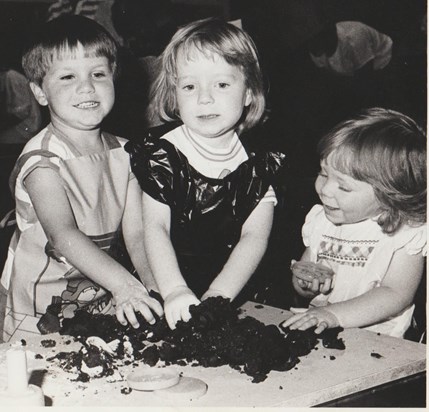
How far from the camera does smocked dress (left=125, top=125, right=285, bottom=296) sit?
1.34 meters

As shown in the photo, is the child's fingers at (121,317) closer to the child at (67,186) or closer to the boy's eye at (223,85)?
the child at (67,186)

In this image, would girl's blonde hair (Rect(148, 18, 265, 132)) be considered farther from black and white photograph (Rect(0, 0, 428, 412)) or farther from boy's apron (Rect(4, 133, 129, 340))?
boy's apron (Rect(4, 133, 129, 340))

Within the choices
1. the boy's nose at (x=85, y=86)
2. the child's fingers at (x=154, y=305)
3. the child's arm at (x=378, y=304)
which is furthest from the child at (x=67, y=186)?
the child's arm at (x=378, y=304)

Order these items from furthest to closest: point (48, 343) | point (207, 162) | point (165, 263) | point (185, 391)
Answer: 1. point (207, 162)
2. point (165, 263)
3. point (48, 343)
4. point (185, 391)

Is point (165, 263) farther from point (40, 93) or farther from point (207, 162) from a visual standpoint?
point (40, 93)

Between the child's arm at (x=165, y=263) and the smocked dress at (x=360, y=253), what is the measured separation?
1.24 ft

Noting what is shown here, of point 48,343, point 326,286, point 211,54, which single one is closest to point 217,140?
point 211,54

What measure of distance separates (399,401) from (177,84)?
684 mm

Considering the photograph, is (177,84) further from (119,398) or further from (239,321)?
(119,398)

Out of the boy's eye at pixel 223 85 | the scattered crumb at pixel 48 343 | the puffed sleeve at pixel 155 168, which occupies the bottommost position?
the scattered crumb at pixel 48 343

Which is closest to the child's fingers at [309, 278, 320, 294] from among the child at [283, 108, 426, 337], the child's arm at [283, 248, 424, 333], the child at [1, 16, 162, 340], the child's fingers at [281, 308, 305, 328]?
the child at [283, 108, 426, 337]

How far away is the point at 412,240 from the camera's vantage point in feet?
4.57

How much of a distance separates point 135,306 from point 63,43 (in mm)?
555

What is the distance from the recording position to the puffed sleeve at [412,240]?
138 cm
